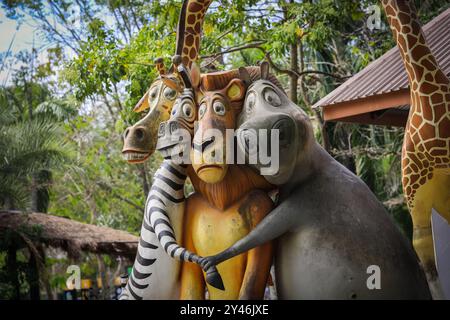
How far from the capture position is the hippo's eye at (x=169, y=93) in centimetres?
468

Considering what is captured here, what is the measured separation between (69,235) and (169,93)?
23.6 ft

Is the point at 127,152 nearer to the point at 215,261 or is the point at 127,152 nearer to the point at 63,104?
the point at 215,261

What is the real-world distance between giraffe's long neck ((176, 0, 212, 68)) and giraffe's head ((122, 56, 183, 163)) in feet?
0.93

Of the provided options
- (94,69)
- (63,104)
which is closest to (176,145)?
(94,69)

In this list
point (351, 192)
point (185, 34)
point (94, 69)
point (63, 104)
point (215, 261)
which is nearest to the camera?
point (215, 261)

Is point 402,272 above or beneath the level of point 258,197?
beneath

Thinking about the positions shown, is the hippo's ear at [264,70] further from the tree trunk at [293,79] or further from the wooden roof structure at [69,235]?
the wooden roof structure at [69,235]

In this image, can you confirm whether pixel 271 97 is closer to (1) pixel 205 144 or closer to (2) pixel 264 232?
(1) pixel 205 144

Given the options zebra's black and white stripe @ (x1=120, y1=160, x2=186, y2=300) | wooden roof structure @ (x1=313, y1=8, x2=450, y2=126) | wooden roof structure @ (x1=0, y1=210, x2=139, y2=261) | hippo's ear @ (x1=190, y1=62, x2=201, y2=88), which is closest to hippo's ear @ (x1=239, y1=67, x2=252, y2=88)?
Answer: hippo's ear @ (x1=190, y1=62, x2=201, y2=88)

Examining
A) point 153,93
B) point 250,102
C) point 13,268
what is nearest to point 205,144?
point 250,102

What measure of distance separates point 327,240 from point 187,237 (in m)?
0.97

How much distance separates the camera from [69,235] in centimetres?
1130

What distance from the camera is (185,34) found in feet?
16.5

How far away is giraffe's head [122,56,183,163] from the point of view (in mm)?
4539
